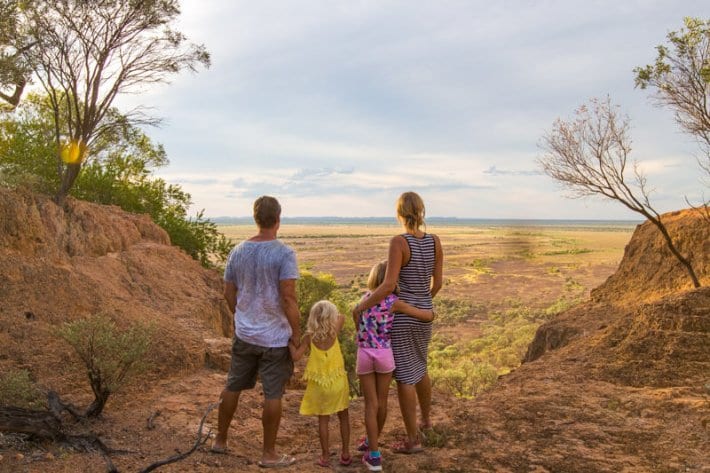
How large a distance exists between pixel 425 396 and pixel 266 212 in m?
2.31

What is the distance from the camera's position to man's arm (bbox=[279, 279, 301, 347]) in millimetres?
4207

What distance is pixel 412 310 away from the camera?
4566 millimetres

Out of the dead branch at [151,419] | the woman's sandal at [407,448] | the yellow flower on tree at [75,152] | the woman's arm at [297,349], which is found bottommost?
the woman's sandal at [407,448]

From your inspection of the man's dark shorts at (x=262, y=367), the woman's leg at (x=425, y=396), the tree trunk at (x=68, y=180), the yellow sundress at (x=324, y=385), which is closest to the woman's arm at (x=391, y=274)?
the yellow sundress at (x=324, y=385)

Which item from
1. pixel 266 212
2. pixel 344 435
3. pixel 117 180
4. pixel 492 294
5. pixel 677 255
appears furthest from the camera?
pixel 492 294

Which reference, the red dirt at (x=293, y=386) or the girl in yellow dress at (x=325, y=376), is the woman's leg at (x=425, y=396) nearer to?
the red dirt at (x=293, y=386)

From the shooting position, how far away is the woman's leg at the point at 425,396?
5.02 meters

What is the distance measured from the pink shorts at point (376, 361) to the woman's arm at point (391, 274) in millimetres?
378

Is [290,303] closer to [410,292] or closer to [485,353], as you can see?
[410,292]

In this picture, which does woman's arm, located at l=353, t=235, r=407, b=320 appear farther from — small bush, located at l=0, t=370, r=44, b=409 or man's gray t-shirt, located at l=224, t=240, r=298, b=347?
small bush, located at l=0, t=370, r=44, b=409

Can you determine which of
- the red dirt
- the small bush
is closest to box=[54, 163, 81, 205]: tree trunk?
the red dirt

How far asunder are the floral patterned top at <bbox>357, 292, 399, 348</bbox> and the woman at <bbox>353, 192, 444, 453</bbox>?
3.0 inches

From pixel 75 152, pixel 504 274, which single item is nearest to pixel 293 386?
pixel 75 152

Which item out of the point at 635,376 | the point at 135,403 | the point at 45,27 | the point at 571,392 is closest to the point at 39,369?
the point at 135,403
